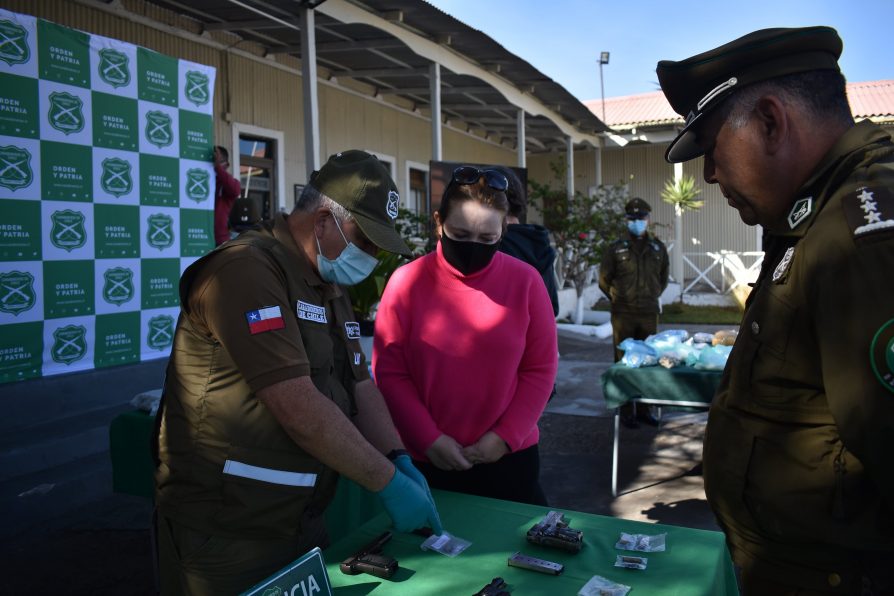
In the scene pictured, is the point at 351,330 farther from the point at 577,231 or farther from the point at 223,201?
the point at 577,231

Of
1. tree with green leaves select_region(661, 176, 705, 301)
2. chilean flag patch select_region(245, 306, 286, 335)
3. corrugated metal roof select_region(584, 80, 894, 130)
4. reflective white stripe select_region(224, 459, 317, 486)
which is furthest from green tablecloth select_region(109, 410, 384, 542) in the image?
tree with green leaves select_region(661, 176, 705, 301)

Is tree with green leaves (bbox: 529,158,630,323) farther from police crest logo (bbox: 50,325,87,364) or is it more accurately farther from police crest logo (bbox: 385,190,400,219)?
police crest logo (bbox: 385,190,400,219)

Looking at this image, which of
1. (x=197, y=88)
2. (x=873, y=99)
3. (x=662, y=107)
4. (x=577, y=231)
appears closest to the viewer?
(x=197, y=88)

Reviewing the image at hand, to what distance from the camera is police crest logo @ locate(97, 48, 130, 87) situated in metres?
4.83

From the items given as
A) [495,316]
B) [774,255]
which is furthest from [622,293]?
[774,255]

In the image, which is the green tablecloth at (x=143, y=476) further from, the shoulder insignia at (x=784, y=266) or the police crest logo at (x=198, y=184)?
the police crest logo at (x=198, y=184)


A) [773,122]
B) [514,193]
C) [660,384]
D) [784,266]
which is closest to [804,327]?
[784,266]

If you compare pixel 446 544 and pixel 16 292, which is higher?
pixel 16 292

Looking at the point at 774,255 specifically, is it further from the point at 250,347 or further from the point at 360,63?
the point at 360,63

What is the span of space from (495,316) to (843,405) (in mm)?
1359

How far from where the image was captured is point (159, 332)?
5.36 m

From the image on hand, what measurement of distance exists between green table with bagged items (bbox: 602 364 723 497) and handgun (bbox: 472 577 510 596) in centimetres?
323

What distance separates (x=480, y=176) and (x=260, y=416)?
1.15 m

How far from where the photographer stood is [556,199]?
13.5 metres
